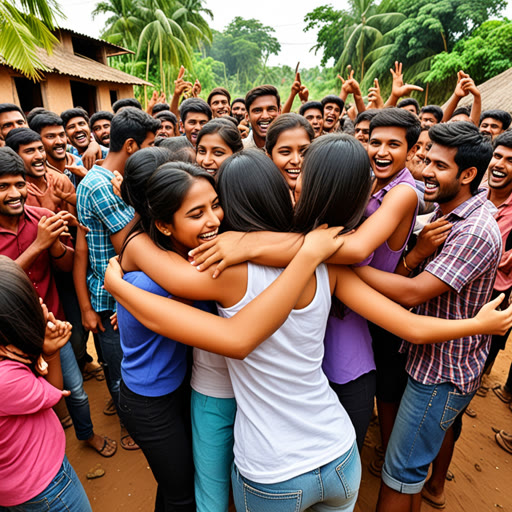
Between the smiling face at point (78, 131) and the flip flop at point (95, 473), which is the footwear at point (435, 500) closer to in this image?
the flip flop at point (95, 473)

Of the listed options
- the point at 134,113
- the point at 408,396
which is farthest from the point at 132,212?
the point at 408,396

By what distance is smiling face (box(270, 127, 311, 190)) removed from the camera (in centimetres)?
259

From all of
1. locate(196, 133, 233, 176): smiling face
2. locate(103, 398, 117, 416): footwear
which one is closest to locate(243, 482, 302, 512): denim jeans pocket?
locate(196, 133, 233, 176): smiling face

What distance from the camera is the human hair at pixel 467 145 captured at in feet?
6.22

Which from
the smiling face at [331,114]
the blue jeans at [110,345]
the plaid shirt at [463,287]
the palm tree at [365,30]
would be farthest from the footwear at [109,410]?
the palm tree at [365,30]

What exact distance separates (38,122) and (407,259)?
3.80 meters

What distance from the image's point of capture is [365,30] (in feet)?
80.6

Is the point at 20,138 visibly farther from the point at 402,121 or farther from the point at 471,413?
the point at 471,413

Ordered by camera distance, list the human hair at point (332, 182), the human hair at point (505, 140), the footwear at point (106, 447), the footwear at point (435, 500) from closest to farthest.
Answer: the human hair at point (332, 182) < the footwear at point (435, 500) < the footwear at point (106, 447) < the human hair at point (505, 140)

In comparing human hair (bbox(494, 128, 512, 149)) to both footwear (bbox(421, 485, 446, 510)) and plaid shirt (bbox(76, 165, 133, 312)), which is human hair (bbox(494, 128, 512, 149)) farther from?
plaid shirt (bbox(76, 165, 133, 312))

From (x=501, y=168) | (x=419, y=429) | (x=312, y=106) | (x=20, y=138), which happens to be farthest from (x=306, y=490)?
(x=312, y=106)

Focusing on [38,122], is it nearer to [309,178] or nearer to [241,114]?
[309,178]

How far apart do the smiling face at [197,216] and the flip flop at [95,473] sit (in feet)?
7.36

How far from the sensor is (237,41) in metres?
59.3
